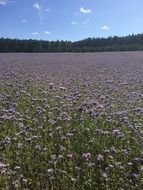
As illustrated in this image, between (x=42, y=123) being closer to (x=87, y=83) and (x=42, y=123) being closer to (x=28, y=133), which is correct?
(x=28, y=133)

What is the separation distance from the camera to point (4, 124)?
25.1ft

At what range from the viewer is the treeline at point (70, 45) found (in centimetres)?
5203

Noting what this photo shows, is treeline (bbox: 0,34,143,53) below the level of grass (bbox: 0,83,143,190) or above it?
below

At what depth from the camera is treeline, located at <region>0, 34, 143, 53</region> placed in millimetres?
52031

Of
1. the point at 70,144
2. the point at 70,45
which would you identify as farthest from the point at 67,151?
the point at 70,45

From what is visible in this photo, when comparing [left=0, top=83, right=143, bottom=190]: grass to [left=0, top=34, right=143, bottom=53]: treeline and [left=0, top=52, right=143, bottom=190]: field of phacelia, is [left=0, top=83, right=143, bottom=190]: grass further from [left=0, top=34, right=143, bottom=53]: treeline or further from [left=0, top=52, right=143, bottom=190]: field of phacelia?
[left=0, top=34, right=143, bottom=53]: treeline

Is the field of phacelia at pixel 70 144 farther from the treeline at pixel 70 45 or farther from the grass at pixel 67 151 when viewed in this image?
the treeline at pixel 70 45

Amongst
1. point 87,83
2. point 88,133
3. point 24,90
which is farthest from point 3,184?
point 87,83

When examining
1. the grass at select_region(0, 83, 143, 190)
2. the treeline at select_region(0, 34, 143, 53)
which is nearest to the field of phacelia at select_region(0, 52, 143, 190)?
the grass at select_region(0, 83, 143, 190)

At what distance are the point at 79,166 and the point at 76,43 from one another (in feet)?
215

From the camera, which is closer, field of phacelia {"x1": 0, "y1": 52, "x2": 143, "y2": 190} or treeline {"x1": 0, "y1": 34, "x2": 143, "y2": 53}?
field of phacelia {"x1": 0, "y1": 52, "x2": 143, "y2": 190}

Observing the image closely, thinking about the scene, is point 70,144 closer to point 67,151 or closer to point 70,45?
point 67,151

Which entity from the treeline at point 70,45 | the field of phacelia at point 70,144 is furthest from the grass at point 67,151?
the treeline at point 70,45

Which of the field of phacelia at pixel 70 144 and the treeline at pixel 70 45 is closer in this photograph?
the field of phacelia at pixel 70 144
